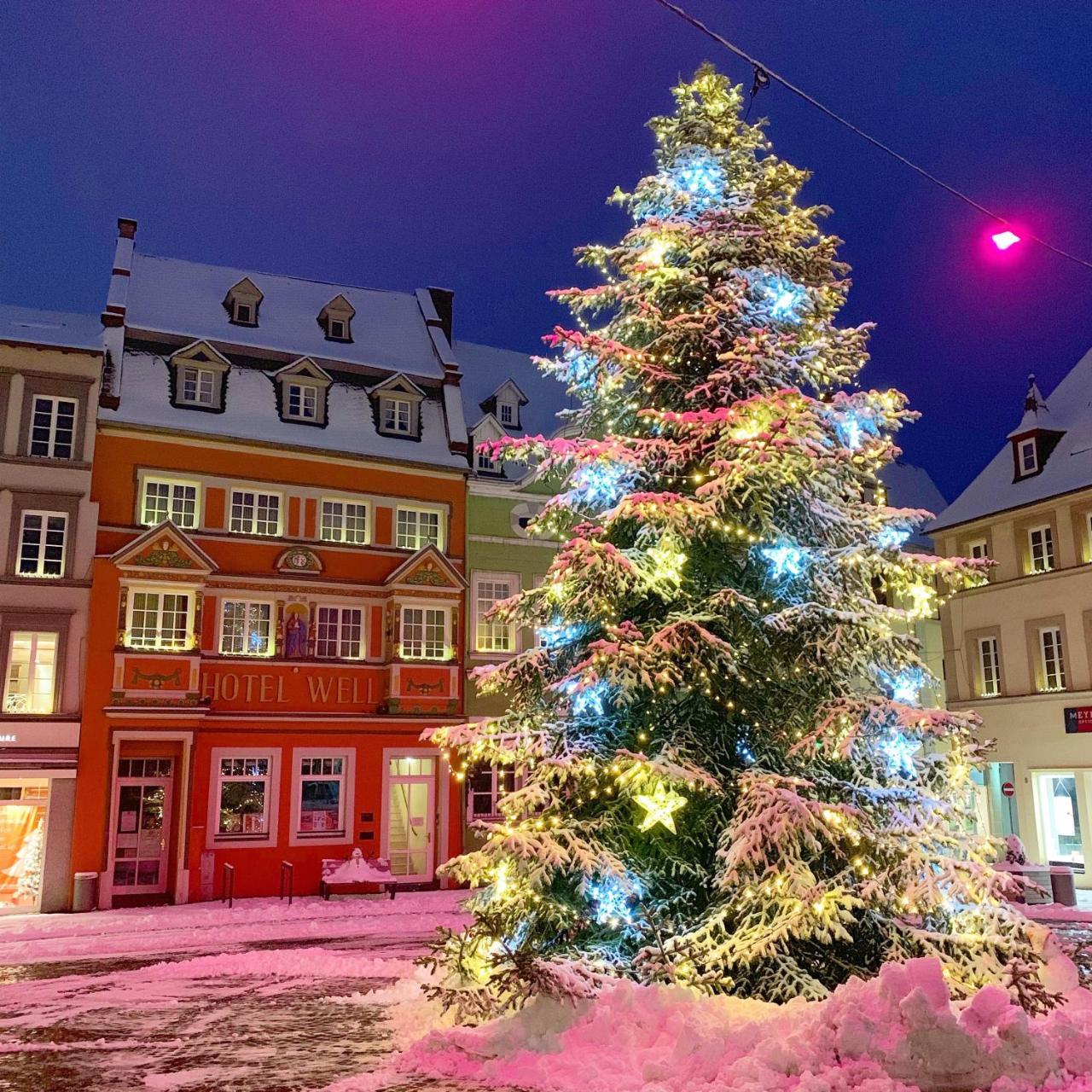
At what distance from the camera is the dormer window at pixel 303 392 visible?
2769 centimetres

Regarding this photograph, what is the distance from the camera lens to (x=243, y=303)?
29.1 m

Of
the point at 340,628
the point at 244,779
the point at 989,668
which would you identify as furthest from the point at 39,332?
the point at 989,668

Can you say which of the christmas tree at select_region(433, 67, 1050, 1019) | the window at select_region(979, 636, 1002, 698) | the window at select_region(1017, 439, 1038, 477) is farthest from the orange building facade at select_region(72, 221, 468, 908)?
the window at select_region(1017, 439, 1038, 477)

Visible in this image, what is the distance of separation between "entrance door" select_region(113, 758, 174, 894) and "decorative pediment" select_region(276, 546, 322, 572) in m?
5.09

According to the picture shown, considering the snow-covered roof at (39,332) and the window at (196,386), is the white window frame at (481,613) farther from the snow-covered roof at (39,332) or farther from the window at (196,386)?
the snow-covered roof at (39,332)

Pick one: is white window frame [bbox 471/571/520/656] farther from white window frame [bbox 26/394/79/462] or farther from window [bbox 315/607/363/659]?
white window frame [bbox 26/394/79/462]

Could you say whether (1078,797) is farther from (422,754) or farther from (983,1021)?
(983,1021)

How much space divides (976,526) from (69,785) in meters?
24.6

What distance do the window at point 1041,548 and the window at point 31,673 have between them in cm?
2447

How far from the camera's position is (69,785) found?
22906 millimetres

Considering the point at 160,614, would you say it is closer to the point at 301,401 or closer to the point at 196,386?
the point at 196,386

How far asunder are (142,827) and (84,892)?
1.86 meters

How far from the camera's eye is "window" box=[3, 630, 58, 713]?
75.0 feet

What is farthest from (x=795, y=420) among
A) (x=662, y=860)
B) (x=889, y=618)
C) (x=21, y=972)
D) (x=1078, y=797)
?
(x=1078, y=797)
